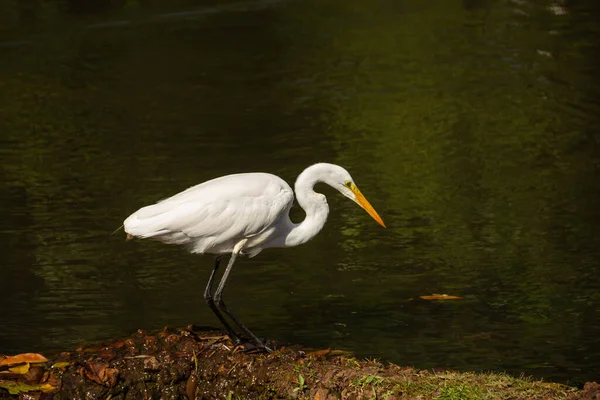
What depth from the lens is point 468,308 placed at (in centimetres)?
763

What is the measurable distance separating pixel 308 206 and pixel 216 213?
0.69m

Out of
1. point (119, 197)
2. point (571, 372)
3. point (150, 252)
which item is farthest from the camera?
point (119, 197)

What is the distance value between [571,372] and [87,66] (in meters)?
11.1

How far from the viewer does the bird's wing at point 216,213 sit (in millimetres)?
6422

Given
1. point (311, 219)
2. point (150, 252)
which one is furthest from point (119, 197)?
point (311, 219)

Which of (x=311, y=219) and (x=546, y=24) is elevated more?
(x=311, y=219)

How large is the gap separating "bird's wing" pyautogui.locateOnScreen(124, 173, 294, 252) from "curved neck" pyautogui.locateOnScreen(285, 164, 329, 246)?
0.20 m

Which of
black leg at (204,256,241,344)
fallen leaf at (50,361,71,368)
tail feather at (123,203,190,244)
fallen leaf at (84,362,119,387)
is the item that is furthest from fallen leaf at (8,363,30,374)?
black leg at (204,256,241,344)

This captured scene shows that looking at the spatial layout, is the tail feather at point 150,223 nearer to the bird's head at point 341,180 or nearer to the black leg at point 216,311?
the black leg at point 216,311

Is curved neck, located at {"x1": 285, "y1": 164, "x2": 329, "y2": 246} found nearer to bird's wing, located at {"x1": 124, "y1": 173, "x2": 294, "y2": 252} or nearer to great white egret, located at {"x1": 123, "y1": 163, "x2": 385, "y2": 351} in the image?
great white egret, located at {"x1": 123, "y1": 163, "x2": 385, "y2": 351}

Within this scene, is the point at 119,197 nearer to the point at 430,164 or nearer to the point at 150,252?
the point at 150,252

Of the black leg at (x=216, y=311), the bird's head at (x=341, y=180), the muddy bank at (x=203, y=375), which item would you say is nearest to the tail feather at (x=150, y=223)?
the black leg at (x=216, y=311)

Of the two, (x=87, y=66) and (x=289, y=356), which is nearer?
(x=289, y=356)

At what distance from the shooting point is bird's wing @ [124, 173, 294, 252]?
6.42 metres
